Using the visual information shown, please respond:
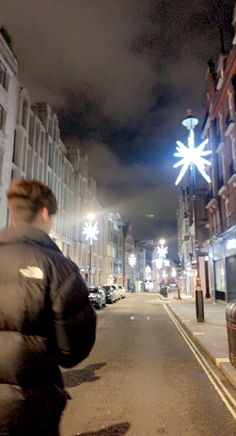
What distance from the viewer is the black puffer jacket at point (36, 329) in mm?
1770

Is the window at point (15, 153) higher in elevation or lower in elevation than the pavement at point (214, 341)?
higher

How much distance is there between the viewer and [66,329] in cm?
183

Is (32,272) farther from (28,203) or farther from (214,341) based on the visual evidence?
(214,341)

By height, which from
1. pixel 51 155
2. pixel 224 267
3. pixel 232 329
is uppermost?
pixel 51 155

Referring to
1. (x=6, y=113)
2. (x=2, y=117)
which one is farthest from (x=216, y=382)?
(x=6, y=113)

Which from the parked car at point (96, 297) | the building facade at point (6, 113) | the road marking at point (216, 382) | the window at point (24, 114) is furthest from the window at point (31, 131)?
the road marking at point (216, 382)

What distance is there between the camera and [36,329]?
185 cm

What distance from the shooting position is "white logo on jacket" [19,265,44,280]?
1.87m

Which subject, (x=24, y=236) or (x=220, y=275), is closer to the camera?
(x=24, y=236)

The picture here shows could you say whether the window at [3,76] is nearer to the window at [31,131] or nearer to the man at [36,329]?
the window at [31,131]

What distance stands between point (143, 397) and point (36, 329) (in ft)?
16.6

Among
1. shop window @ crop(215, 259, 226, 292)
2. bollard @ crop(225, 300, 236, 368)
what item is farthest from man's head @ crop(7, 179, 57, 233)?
shop window @ crop(215, 259, 226, 292)

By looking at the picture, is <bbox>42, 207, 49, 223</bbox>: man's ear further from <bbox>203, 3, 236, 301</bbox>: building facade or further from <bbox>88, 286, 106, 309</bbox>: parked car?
<bbox>88, 286, 106, 309</bbox>: parked car

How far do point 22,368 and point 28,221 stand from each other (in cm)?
79
